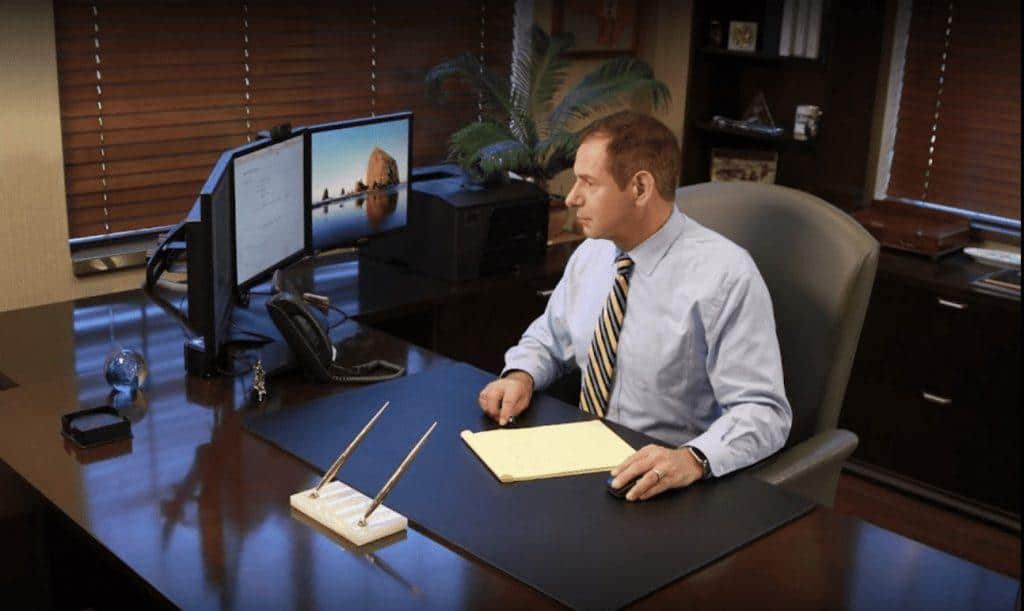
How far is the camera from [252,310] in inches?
107

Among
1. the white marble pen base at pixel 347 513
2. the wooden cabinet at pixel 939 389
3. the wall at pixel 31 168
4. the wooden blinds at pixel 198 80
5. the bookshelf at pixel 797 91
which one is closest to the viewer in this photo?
the white marble pen base at pixel 347 513

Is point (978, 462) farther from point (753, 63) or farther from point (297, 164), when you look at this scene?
point (297, 164)

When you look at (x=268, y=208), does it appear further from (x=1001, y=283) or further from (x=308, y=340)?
(x=1001, y=283)

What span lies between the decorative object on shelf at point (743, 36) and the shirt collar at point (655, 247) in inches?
79.8

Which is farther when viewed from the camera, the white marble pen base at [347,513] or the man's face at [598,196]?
the man's face at [598,196]

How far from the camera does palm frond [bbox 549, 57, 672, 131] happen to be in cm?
382

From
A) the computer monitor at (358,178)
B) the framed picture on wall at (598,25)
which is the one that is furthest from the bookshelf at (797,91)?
→ the computer monitor at (358,178)

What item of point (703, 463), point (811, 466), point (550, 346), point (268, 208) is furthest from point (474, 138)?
point (703, 463)

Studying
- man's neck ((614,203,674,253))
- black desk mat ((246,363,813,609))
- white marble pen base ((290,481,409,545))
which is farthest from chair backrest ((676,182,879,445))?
white marble pen base ((290,481,409,545))

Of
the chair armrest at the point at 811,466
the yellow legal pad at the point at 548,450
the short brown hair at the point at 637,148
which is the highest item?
the short brown hair at the point at 637,148

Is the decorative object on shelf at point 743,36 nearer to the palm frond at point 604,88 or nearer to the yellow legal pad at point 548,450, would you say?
the palm frond at point 604,88

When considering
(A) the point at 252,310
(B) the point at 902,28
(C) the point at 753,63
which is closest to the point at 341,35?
(A) the point at 252,310

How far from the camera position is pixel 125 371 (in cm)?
221

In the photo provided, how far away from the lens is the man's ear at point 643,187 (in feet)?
7.33
